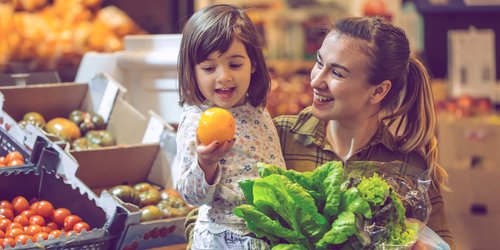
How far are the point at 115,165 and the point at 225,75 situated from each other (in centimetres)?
102

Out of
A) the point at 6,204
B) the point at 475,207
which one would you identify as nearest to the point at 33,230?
the point at 6,204

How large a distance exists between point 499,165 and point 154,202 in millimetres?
3309

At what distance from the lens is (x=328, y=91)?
7.36ft

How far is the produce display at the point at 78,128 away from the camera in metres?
3.03

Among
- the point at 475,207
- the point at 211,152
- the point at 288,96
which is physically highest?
the point at 211,152

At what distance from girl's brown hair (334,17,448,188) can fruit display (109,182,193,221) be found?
80 centimetres

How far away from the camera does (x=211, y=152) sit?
1.87 m

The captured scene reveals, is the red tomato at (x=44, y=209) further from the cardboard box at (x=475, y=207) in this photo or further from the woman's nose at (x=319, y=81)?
the cardboard box at (x=475, y=207)

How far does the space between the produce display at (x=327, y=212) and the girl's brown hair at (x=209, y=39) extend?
37cm

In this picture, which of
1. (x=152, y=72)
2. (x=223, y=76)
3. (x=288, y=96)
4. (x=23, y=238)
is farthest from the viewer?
(x=288, y=96)

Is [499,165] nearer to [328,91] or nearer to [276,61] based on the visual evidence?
[276,61]

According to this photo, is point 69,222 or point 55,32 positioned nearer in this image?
point 69,222

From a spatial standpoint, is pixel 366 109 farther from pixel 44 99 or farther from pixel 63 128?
pixel 44 99

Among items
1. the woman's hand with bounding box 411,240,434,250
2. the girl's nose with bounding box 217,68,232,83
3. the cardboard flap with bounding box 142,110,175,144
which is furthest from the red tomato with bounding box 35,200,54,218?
the woman's hand with bounding box 411,240,434,250
